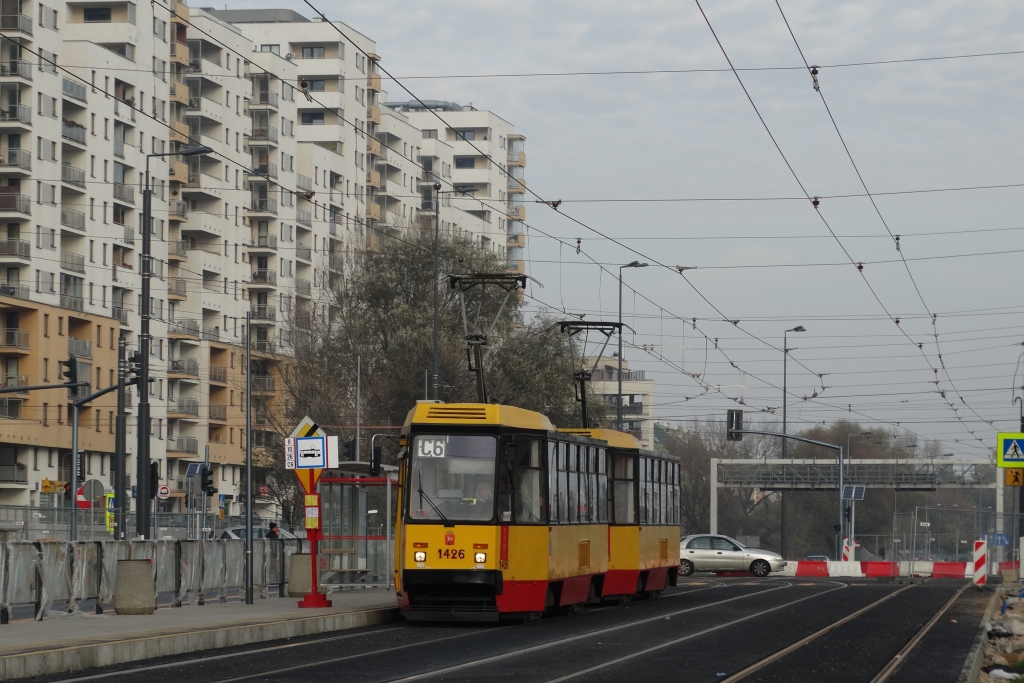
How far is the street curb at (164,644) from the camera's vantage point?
14.9 meters

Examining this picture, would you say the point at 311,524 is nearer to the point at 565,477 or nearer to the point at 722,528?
the point at 565,477

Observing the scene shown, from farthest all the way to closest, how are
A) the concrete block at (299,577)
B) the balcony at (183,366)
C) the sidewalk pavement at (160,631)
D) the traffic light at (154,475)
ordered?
the balcony at (183,366) → the traffic light at (154,475) → the concrete block at (299,577) → the sidewalk pavement at (160,631)

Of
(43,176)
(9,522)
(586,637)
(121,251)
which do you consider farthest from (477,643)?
(121,251)

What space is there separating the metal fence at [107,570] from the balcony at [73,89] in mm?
56849

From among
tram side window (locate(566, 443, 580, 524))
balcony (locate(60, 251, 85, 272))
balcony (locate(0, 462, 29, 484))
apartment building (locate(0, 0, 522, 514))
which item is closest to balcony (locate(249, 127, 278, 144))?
apartment building (locate(0, 0, 522, 514))

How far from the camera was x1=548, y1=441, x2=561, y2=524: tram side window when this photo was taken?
81.0 ft

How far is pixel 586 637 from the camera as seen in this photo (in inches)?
813

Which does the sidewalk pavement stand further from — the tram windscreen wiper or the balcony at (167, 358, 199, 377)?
the balcony at (167, 358, 199, 377)

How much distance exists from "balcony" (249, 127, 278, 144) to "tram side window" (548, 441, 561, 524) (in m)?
82.2

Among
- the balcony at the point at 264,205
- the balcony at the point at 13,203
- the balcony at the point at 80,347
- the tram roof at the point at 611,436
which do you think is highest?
the balcony at the point at 264,205

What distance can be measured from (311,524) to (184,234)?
250 feet

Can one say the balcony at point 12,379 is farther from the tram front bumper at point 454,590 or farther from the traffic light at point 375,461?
the tram front bumper at point 454,590

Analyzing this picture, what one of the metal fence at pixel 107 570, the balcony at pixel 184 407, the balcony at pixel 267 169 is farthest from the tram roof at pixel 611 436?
the balcony at pixel 267 169

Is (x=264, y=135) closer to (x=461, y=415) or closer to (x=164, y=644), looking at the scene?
(x=461, y=415)
